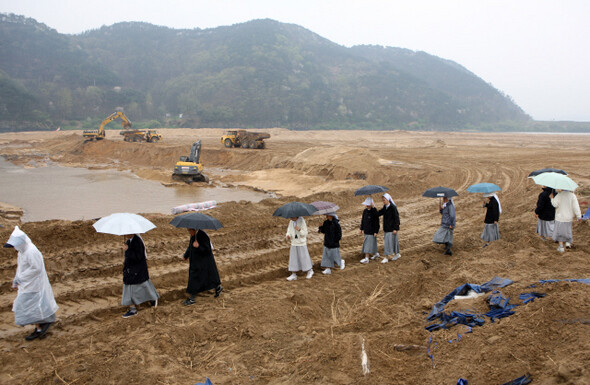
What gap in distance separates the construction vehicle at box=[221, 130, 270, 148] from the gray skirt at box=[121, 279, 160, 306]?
26397mm

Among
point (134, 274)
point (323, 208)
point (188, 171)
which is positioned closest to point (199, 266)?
point (134, 274)

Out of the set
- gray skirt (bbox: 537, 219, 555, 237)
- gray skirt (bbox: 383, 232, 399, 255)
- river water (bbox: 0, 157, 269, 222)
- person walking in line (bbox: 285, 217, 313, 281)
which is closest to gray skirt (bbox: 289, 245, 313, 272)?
person walking in line (bbox: 285, 217, 313, 281)

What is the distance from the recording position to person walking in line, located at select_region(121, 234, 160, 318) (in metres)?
6.30

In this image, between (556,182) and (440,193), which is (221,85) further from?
(556,182)

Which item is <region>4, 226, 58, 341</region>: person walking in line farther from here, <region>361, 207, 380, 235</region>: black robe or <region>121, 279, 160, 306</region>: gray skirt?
<region>361, 207, 380, 235</region>: black robe

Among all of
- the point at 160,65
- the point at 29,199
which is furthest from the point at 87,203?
the point at 160,65

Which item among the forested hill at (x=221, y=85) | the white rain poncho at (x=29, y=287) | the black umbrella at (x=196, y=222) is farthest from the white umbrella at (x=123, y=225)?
the forested hill at (x=221, y=85)

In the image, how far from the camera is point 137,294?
6.44 m

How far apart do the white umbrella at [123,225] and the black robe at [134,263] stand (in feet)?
0.98

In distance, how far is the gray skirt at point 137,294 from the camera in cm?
638

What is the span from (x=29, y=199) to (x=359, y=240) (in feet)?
50.1

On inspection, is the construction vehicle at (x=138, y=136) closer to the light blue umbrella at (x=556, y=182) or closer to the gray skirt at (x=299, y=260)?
the gray skirt at (x=299, y=260)

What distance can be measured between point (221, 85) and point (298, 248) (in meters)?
93.1

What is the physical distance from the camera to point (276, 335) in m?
5.48
